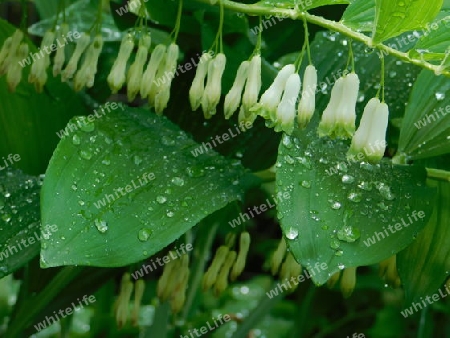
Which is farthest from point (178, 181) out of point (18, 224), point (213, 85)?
point (18, 224)

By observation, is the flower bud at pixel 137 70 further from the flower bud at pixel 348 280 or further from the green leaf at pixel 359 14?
the flower bud at pixel 348 280

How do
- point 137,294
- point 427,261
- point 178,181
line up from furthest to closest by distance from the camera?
point 137,294
point 427,261
point 178,181

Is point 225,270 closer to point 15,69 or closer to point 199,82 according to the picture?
point 199,82

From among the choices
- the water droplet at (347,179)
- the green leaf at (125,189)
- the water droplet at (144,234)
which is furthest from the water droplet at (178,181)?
the water droplet at (347,179)

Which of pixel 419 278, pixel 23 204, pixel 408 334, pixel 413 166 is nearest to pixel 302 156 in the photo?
pixel 413 166

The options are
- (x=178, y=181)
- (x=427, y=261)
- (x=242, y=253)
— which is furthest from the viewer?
(x=242, y=253)

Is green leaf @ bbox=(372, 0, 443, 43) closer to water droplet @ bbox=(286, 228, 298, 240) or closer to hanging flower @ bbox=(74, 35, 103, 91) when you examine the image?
water droplet @ bbox=(286, 228, 298, 240)
